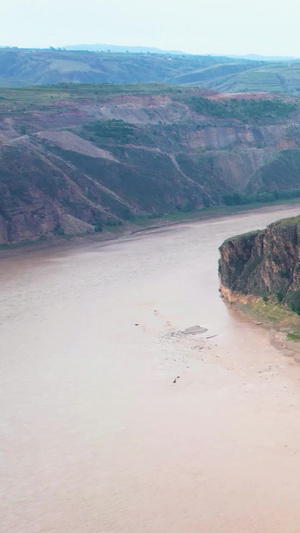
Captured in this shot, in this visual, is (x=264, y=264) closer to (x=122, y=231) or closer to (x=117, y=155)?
(x=122, y=231)

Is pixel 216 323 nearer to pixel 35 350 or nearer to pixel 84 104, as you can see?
pixel 35 350

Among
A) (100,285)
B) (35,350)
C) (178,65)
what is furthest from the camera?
(178,65)

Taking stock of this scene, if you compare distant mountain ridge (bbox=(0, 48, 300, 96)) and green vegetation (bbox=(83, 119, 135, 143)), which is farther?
distant mountain ridge (bbox=(0, 48, 300, 96))

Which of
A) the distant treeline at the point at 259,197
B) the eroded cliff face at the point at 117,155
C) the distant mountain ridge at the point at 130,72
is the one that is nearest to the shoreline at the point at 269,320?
the eroded cliff face at the point at 117,155

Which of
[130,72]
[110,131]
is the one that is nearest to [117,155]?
[110,131]

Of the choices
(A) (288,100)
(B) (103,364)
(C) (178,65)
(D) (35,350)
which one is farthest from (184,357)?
(C) (178,65)

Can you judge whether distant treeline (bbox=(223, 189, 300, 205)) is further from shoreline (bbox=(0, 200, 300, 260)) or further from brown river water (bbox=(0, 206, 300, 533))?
brown river water (bbox=(0, 206, 300, 533))

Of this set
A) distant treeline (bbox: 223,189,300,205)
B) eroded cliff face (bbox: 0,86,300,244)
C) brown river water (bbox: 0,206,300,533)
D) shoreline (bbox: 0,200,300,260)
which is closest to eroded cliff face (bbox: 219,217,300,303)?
brown river water (bbox: 0,206,300,533)

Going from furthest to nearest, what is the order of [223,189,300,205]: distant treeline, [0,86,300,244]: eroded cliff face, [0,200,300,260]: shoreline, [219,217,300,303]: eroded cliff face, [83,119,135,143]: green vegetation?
[83,119,135,143]: green vegetation, [223,189,300,205]: distant treeline, [0,86,300,244]: eroded cliff face, [0,200,300,260]: shoreline, [219,217,300,303]: eroded cliff face
